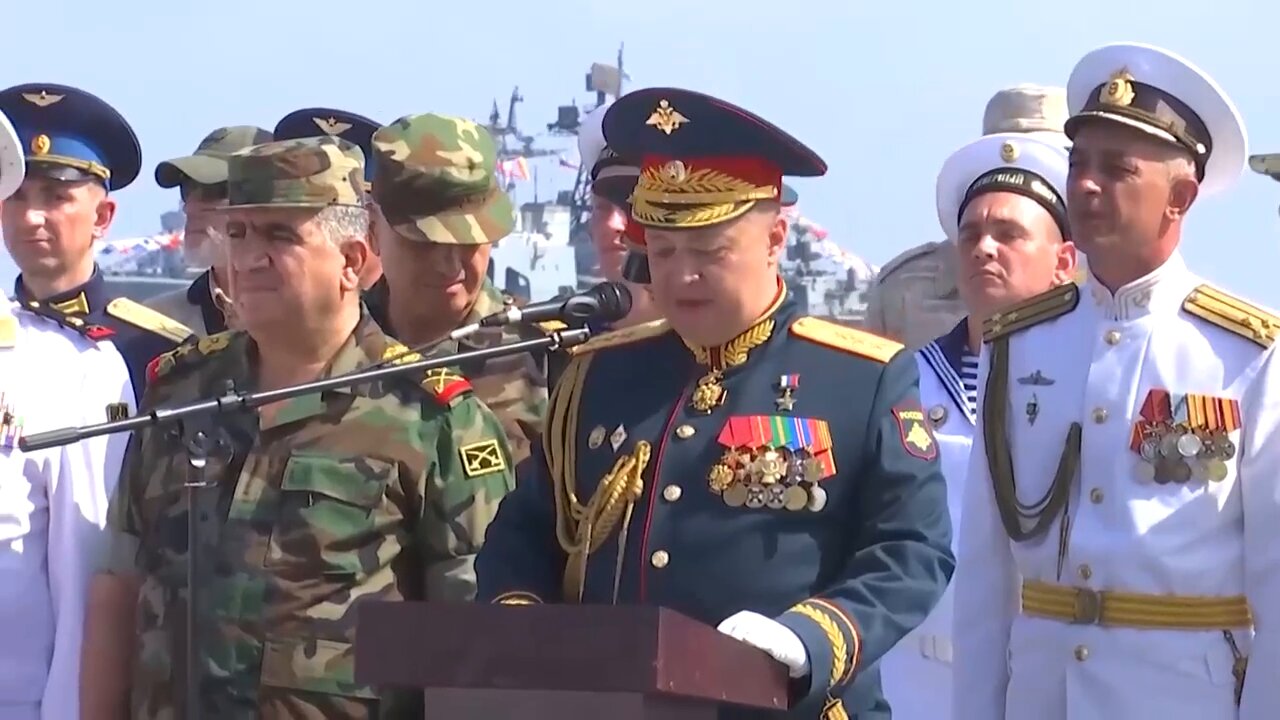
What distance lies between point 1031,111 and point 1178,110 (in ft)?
6.47

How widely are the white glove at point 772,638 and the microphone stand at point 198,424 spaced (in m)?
0.73

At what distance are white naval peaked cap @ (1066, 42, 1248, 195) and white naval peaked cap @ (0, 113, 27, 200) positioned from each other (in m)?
2.35

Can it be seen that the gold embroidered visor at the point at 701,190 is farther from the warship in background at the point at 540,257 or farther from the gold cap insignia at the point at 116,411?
the warship in background at the point at 540,257

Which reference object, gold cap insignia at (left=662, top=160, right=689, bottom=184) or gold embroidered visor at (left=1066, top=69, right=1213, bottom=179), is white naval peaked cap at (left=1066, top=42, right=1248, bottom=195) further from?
gold cap insignia at (left=662, top=160, right=689, bottom=184)

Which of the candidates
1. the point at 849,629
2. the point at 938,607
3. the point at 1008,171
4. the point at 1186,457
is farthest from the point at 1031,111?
the point at 849,629

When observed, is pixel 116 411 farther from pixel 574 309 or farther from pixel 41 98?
pixel 41 98

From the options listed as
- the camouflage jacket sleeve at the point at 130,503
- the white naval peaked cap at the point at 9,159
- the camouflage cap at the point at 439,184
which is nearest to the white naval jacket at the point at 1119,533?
the camouflage cap at the point at 439,184

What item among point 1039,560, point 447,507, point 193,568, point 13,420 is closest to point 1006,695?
point 1039,560

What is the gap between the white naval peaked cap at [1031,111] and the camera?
6.58 m

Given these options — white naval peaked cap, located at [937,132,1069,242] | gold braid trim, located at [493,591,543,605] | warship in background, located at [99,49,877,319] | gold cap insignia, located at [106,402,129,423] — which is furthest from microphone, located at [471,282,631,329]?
warship in background, located at [99,49,877,319]

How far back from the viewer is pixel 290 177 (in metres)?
4.75

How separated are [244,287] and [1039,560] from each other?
5.56 ft

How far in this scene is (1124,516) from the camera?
4.50 meters

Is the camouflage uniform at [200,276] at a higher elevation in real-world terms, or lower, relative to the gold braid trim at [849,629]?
higher
